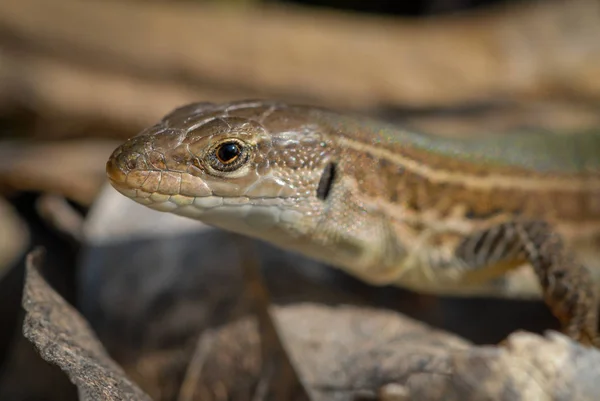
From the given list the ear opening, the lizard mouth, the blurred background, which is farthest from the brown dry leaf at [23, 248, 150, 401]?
the ear opening

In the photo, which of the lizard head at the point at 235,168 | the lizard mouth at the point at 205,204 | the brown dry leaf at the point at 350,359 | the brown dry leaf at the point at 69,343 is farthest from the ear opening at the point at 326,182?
the brown dry leaf at the point at 69,343

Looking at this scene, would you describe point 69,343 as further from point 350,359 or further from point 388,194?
point 388,194

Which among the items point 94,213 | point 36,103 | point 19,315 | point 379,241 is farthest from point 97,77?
point 379,241

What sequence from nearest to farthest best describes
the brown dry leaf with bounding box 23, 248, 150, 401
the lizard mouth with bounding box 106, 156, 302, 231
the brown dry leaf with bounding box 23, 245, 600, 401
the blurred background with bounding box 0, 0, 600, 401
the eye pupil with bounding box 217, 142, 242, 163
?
the brown dry leaf with bounding box 23, 248, 150, 401 → the brown dry leaf with bounding box 23, 245, 600, 401 → the lizard mouth with bounding box 106, 156, 302, 231 → the eye pupil with bounding box 217, 142, 242, 163 → the blurred background with bounding box 0, 0, 600, 401

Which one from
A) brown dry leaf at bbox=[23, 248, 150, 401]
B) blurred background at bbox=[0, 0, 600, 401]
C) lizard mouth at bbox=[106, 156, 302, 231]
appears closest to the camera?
brown dry leaf at bbox=[23, 248, 150, 401]

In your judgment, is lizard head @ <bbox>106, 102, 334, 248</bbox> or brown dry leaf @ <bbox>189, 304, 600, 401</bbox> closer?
brown dry leaf @ <bbox>189, 304, 600, 401</bbox>

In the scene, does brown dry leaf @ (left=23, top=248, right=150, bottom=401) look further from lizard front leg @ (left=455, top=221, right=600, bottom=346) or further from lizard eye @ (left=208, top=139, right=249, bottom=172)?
lizard front leg @ (left=455, top=221, right=600, bottom=346)

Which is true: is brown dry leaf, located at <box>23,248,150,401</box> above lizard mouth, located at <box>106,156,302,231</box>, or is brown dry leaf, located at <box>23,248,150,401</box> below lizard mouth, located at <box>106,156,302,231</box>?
below
